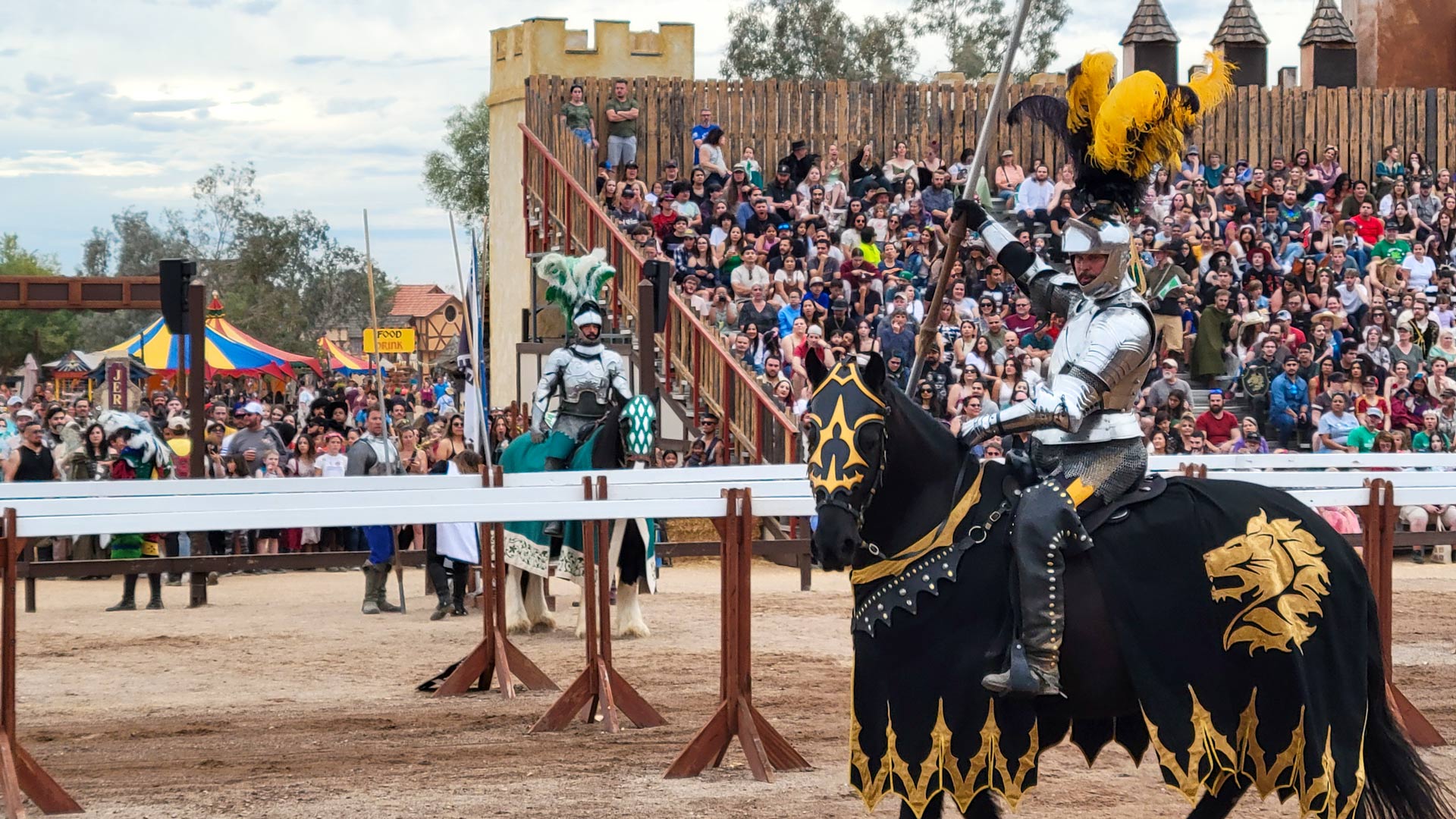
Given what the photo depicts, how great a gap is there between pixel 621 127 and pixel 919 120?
4.88 metres

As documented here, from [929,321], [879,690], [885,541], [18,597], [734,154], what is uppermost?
[734,154]

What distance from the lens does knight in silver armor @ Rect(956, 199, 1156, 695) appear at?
5691 millimetres

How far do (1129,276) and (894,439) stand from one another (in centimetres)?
104

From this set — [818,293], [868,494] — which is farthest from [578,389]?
[818,293]

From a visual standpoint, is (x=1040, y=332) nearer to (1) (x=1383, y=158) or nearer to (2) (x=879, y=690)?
(1) (x=1383, y=158)

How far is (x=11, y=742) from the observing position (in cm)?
703

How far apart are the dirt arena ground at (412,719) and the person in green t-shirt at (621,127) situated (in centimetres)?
936

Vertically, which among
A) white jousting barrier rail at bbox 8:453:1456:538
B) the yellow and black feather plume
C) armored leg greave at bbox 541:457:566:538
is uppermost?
the yellow and black feather plume

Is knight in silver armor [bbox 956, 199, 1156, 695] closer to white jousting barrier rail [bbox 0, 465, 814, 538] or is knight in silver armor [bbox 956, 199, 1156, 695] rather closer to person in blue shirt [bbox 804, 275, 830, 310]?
white jousting barrier rail [bbox 0, 465, 814, 538]

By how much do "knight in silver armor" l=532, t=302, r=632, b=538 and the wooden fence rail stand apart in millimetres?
10069

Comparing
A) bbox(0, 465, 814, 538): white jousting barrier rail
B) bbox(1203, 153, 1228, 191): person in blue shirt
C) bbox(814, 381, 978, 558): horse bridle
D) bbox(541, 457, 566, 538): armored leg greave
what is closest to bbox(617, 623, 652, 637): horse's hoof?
bbox(541, 457, 566, 538): armored leg greave

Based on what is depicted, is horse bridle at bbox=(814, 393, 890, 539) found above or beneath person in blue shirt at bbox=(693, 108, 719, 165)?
beneath

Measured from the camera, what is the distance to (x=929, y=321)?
6.45 metres

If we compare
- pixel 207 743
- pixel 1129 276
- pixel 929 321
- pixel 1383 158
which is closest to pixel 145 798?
pixel 207 743
